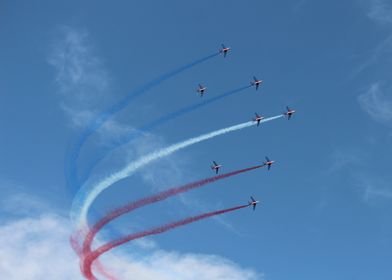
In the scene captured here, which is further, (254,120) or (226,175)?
(254,120)

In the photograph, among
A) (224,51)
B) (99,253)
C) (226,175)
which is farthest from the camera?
(224,51)

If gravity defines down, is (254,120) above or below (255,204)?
above

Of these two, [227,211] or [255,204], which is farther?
[255,204]

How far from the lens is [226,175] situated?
17000cm

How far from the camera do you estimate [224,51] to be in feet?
623

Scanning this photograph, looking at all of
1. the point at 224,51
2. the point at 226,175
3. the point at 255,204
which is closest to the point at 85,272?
the point at 226,175

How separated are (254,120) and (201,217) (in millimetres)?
42194

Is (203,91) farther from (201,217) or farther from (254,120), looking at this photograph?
(201,217)

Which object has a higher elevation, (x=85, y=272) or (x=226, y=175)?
(x=226, y=175)

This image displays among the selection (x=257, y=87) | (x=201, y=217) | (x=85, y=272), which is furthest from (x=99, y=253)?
(x=257, y=87)

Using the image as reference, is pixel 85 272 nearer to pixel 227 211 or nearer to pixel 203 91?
pixel 227 211

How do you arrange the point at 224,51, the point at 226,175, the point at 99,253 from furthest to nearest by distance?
the point at 224,51, the point at 226,175, the point at 99,253

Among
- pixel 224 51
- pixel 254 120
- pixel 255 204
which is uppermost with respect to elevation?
pixel 224 51

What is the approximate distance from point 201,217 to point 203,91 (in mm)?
45763
